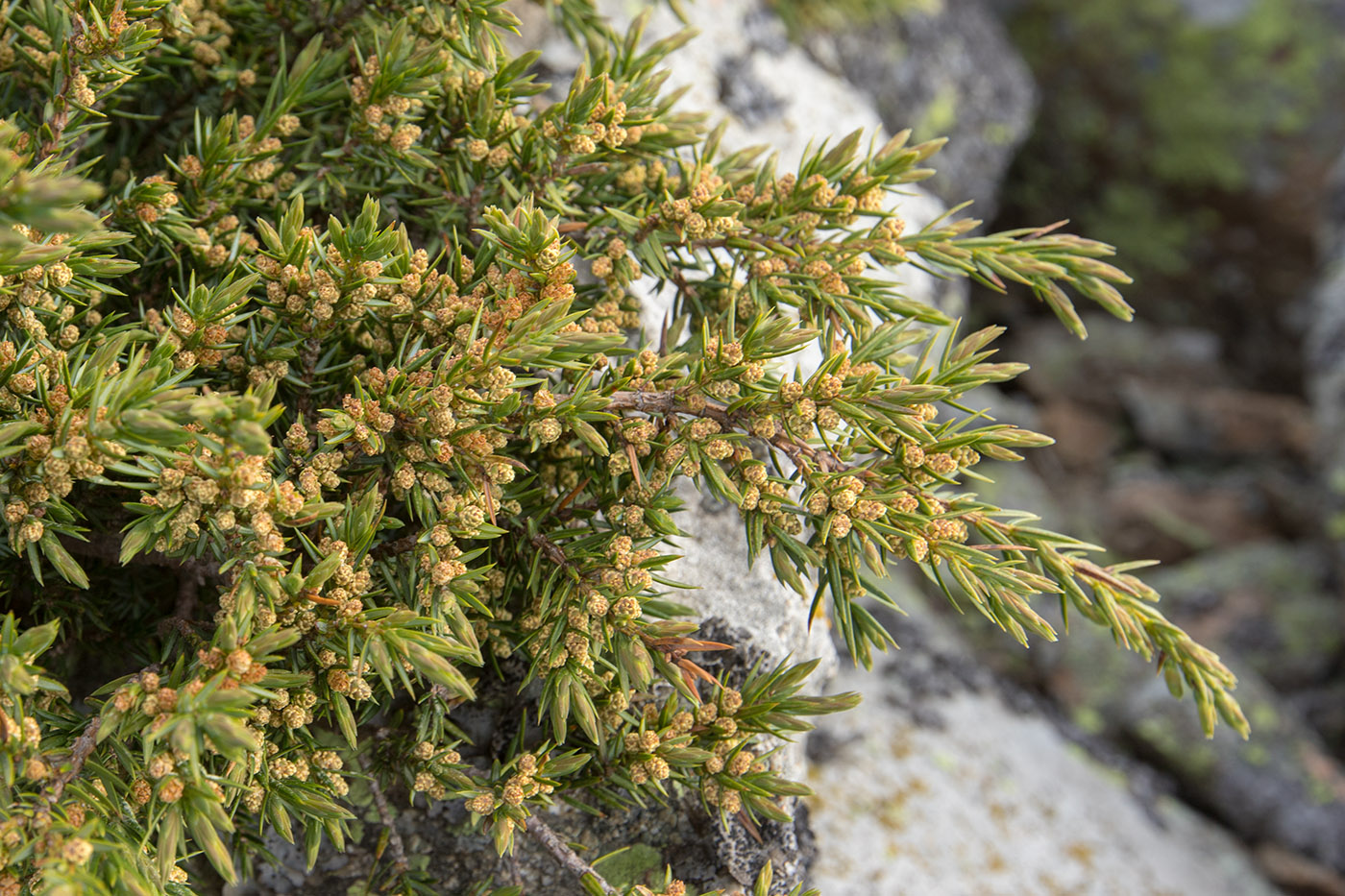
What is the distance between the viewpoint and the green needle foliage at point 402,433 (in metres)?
1.40

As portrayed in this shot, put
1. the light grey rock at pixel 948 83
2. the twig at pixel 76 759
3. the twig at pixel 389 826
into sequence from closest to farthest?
the twig at pixel 76 759 < the twig at pixel 389 826 < the light grey rock at pixel 948 83

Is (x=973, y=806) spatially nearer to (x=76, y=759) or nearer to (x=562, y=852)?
(x=562, y=852)

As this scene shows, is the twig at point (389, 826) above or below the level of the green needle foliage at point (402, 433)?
below

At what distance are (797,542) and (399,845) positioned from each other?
1056 mm

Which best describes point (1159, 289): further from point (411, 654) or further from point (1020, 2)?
point (411, 654)

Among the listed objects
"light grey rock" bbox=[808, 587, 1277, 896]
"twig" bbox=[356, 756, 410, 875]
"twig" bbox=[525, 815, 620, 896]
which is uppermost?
"light grey rock" bbox=[808, 587, 1277, 896]

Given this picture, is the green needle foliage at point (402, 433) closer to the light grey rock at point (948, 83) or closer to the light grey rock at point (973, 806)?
the light grey rock at point (973, 806)

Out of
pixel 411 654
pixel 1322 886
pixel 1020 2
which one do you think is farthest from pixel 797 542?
pixel 1020 2

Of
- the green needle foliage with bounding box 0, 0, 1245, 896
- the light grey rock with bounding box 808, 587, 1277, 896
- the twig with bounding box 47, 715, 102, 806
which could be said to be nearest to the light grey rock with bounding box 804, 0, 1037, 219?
the light grey rock with bounding box 808, 587, 1277, 896

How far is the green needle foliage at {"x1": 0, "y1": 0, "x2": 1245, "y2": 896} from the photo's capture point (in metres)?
1.40

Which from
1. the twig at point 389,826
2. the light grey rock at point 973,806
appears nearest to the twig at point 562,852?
the twig at point 389,826

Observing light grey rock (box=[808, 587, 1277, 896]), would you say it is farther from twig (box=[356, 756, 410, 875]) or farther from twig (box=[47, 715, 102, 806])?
twig (box=[47, 715, 102, 806])

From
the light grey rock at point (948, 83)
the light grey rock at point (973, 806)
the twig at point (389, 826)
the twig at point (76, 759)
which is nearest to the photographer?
the twig at point (76, 759)

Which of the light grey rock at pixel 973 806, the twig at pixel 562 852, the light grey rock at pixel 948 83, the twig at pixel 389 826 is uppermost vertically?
the light grey rock at pixel 948 83
